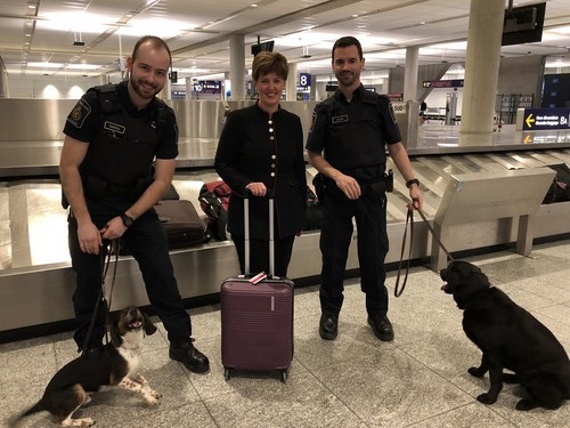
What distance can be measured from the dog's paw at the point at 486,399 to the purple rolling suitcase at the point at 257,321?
1.04 metres

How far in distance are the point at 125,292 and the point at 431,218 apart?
121 inches

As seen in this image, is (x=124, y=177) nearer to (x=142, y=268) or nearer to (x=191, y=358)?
(x=142, y=268)

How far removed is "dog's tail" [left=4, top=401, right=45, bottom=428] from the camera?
224cm

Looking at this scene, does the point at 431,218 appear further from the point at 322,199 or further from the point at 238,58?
the point at 238,58

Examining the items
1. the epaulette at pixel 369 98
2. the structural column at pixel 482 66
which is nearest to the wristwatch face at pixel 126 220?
the epaulette at pixel 369 98

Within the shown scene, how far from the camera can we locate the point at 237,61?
1903 centimetres

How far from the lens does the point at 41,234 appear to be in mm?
3686

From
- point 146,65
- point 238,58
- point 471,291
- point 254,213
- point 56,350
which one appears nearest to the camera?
point 146,65

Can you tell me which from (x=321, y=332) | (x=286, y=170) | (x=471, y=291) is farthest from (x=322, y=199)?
(x=471, y=291)

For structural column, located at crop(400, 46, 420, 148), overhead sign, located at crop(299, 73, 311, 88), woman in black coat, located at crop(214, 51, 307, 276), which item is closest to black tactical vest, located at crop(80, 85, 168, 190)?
woman in black coat, located at crop(214, 51, 307, 276)

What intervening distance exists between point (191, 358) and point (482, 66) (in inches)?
372

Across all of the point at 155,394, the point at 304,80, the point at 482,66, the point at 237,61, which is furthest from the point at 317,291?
the point at 304,80

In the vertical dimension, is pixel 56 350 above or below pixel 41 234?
below

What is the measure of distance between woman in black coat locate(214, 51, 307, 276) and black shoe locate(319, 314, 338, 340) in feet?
2.27
